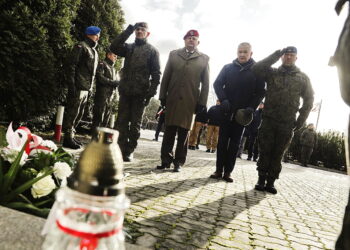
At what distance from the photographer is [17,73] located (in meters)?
6.13

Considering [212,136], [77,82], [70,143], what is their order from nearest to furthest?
[70,143]
[77,82]
[212,136]

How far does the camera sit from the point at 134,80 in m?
5.55

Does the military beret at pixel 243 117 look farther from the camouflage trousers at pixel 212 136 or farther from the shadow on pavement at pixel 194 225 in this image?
the camouflage trousers at pixel 212 136

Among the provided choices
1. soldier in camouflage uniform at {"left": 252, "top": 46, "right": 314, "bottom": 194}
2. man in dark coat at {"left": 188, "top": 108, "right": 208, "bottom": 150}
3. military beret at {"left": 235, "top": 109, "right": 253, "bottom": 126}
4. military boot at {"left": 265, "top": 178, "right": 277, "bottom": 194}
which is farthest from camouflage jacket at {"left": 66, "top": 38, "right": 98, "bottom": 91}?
man in dark coat at {"left": 188, "top": 108, "right": 208, "bottom": 150}

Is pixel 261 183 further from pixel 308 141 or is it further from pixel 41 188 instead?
pixel 308 141

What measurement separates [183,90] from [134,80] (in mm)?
893

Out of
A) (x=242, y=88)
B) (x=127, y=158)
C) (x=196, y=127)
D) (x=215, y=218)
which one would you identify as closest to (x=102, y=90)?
(x=127, y=158)

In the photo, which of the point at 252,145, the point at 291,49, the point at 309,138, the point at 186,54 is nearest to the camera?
the point at 291,49

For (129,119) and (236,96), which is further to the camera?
(129,119)

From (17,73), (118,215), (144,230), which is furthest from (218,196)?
(17,73)

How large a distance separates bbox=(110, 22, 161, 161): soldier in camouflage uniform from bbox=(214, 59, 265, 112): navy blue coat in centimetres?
126

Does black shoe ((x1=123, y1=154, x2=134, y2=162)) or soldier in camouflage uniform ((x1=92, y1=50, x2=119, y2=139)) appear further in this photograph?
soldier in camouflage uniform ((x1=92, y1=50, x2=119, y2=139))

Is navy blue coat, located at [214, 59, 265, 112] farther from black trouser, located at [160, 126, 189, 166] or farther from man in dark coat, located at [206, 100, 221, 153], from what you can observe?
man in dark coat, located at [206, 100, 221, 153]

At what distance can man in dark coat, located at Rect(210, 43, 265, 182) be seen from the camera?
5.48 metres
